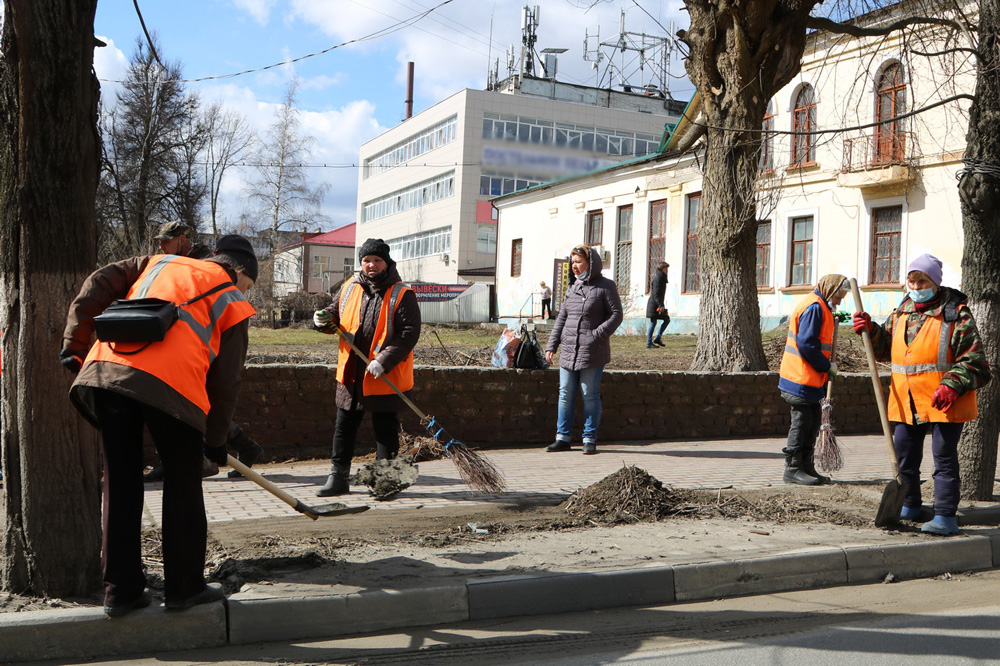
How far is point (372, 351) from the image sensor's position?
727cm

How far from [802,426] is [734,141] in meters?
5.89

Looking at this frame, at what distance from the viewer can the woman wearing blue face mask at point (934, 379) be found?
20.2 feet

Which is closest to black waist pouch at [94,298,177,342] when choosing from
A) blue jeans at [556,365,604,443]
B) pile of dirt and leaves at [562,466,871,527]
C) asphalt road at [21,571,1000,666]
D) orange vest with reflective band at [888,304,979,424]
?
asphalt road at [21,571,1000,666]

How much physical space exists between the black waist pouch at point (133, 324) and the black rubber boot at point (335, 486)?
3363 millimetres

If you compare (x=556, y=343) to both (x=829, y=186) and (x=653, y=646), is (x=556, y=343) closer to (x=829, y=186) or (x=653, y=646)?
(x=653, y=646)

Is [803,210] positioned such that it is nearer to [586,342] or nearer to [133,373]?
[586,342]

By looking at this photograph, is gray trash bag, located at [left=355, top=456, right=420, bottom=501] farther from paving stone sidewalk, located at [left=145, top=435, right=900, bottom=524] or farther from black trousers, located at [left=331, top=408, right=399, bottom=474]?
black trousers, located at [left=331, top=408, right=399, bottom=474]

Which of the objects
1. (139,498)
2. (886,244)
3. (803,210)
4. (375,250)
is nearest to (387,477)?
(375,250)

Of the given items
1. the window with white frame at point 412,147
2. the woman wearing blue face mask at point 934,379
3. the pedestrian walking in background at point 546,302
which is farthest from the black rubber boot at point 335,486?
the window with white frame at point 412,147

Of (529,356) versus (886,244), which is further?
(886,244)

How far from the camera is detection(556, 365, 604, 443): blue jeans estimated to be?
9.60 metres

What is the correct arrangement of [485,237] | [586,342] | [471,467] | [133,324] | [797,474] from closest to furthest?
1. [133,324]
2. [471,467]
3. [797,474]
4. [586,342]
5. [485,237]

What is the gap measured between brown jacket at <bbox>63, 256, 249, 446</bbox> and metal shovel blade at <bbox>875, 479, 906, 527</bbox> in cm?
439

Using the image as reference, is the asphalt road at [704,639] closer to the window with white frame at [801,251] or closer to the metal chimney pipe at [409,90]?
the window with white frame at [801,251]
